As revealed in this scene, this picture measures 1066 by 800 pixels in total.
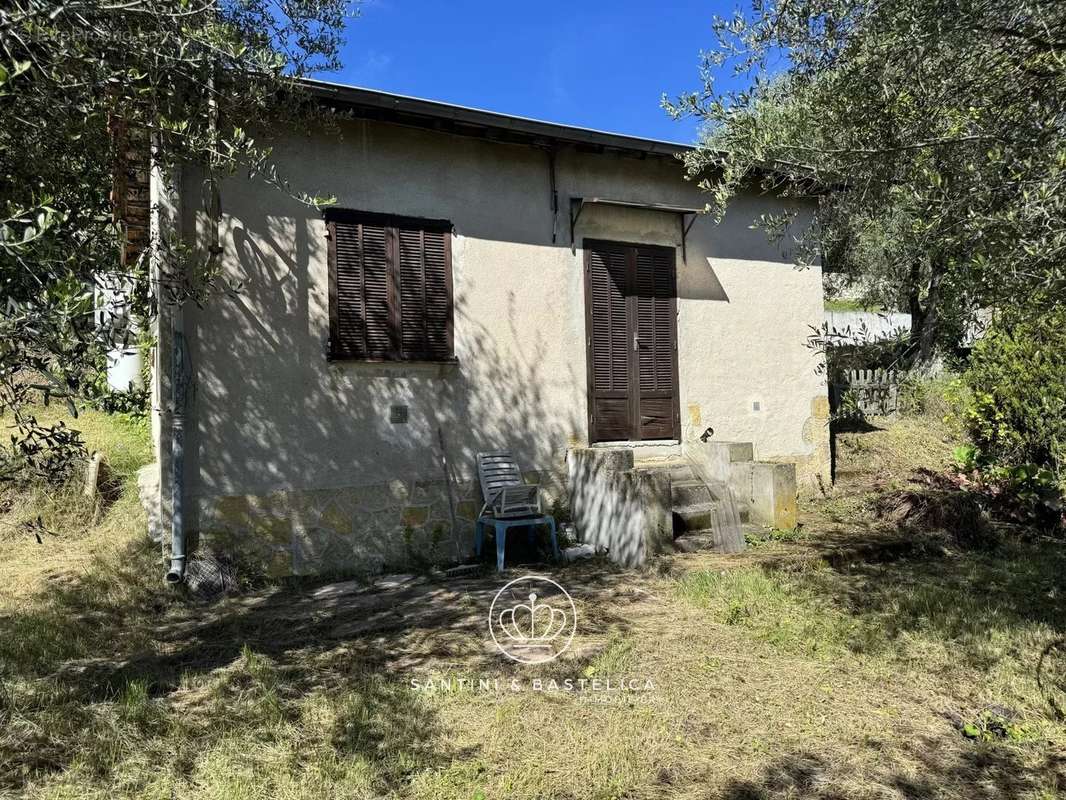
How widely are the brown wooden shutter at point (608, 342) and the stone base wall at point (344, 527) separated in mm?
1764

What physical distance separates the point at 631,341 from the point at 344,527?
12.6 feet

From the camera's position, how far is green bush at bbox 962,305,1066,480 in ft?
24.0

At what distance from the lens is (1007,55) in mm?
3729

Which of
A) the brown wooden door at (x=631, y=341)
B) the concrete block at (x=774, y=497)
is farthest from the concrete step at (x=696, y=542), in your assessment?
the brown wooden door at (x=631, y=341)

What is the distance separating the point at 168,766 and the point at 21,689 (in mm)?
1351

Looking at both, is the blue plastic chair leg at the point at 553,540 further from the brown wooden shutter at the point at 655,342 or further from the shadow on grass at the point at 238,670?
the brown wooden shutter at the point at 655,342

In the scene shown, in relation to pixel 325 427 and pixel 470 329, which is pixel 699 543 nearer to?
pixel 470 329

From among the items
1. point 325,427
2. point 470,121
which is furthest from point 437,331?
point 470,121

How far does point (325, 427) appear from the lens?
21.4 feet

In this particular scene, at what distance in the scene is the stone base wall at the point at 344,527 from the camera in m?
6.11

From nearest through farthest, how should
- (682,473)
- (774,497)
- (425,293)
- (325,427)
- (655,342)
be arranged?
1. (325,427)
2. (425,293)
3. (774,497)
4. (682,473)
5. (655,342)

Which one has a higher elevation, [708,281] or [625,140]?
[625,140]

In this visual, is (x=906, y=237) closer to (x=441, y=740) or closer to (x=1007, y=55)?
(x=1007, y=55)

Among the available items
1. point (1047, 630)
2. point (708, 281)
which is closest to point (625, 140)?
point (708, 281)
